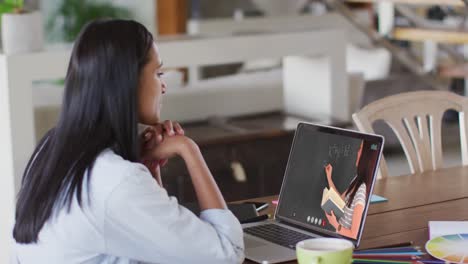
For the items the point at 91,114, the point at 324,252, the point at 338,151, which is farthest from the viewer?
the point at 338,151

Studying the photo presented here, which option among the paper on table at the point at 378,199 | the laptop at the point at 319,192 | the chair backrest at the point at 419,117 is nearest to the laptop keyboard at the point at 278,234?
the laptop at the point at 319,192

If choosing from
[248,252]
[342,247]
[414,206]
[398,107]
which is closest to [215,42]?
[398,107]

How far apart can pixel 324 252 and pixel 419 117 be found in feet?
5.02

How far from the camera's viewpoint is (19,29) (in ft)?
12.8

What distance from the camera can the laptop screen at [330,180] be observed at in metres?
2.05

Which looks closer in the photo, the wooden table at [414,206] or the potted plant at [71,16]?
the wooden table at [414,206]

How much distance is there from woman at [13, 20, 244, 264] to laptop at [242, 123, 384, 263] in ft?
0.92

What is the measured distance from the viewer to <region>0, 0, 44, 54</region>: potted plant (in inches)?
152

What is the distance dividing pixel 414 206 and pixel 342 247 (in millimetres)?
747

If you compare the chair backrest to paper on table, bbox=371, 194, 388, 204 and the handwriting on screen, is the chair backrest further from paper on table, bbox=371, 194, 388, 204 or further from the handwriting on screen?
the handwriting on screen

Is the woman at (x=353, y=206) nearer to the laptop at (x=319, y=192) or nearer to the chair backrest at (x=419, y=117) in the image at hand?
the laptop at (x=319, y=192)

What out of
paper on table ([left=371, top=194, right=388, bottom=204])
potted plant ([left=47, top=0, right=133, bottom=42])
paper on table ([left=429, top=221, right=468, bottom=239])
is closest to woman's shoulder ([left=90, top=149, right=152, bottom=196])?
paper on table ([left=429, top=221, right=468, bottom=239])

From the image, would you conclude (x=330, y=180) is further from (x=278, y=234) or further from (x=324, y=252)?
(x=324, y=252)

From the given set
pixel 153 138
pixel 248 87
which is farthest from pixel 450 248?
pixel 248 87
